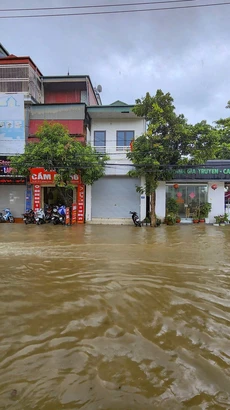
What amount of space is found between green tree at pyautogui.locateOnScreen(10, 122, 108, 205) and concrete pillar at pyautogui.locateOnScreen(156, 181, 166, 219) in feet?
13.9

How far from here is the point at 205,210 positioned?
17.3 meters

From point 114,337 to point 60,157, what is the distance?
12.7 meters

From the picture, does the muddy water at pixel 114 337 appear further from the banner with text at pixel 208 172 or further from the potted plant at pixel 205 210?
the potted plant at pixel 205 210

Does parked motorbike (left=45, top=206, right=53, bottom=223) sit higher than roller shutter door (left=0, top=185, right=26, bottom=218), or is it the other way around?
roller shutter door (left=0, top=185, right=26, bottom=218)

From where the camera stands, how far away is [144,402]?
1.98m

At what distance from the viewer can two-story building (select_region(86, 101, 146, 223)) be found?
687 inches

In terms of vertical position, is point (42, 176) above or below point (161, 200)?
above

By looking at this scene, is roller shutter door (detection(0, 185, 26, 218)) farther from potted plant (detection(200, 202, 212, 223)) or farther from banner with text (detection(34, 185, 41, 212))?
potted plant (detection(200, 202, 212, 223))

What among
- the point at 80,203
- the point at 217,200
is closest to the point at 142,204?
the point at 80,203

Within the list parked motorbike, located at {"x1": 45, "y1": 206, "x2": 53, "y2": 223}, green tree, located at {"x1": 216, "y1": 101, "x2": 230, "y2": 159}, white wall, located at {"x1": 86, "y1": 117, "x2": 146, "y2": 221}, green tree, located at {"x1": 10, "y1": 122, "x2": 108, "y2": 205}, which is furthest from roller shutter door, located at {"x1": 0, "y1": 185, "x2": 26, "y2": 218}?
green tree, located at {"x1": 216, "y1": 101, "x2": 230, "y2": 159}

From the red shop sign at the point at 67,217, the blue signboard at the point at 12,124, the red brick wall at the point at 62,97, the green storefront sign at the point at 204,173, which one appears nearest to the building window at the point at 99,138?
the red brick wall at the point at 62,97

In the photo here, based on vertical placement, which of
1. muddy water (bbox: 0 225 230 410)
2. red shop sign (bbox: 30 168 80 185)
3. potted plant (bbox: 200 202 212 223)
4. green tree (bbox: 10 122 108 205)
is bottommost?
muddy water (bbox: 0 225 230 410)

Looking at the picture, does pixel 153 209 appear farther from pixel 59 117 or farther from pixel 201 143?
pixel 59 117

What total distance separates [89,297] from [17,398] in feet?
6.61
